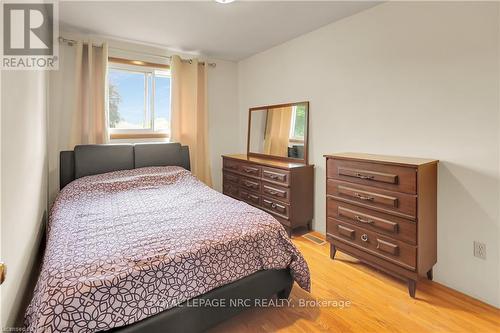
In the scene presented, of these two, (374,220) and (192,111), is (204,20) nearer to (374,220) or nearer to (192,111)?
(192,111)

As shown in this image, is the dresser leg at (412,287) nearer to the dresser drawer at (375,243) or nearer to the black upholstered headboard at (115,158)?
the dresser drawer at (375,243)

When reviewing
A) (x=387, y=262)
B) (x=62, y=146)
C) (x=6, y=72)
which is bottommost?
(x=387, y=262)

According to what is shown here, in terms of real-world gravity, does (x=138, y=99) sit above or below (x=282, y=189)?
above

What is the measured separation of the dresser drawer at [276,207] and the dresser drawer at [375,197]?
0.68m

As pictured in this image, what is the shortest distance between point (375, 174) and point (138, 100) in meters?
3.07

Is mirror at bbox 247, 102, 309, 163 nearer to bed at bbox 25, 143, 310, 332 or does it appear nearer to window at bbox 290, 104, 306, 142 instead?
window at bbox 290, 104, 306, 142

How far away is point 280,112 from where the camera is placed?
3.53m

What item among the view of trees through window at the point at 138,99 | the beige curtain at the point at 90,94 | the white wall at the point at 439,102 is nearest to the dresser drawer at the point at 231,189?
the view of trees through window at the point at 138,99

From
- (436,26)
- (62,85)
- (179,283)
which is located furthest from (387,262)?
(62,85)

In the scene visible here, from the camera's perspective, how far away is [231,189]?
3.87 meters

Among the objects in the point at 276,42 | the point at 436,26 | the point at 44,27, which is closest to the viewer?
the point at 436,26

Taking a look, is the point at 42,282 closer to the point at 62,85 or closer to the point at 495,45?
the point at 62,85

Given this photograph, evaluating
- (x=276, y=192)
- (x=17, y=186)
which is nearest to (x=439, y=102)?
(x=276, y=192)

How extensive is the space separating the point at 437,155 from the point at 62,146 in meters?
3.78
